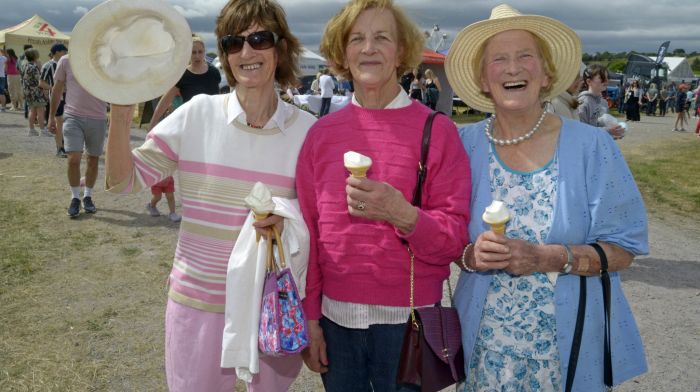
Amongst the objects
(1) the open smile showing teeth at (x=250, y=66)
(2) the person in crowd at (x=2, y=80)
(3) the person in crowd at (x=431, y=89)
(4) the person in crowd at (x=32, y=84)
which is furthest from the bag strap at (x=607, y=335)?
(2) the person in crowd at (x=2, y=80)

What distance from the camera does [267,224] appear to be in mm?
2008

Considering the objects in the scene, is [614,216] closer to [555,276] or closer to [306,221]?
[555,276]

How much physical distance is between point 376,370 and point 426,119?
3.31 ft

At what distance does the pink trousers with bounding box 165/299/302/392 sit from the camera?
7.26 ft

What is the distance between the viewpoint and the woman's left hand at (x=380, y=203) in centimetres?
178

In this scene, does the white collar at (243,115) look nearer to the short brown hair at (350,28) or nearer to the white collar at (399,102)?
the short brown hair at (350,28)

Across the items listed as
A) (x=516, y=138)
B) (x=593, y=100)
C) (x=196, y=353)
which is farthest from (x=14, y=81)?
(x=516, y=138)

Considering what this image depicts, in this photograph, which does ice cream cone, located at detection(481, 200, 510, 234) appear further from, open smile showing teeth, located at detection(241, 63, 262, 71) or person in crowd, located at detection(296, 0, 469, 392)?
open smile showing teeth, located at detection(241, 63, 262, 71)

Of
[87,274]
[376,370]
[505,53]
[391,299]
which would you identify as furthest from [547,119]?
[87,274]

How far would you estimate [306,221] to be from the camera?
217 cm

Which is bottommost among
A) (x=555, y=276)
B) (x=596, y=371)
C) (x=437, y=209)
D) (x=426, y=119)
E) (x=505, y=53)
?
(x=596, y=371)

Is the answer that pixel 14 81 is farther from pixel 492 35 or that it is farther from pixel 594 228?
pixel 594 228

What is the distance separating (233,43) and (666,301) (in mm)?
4670

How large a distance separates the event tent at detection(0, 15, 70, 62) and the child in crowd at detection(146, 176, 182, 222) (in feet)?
71.9
